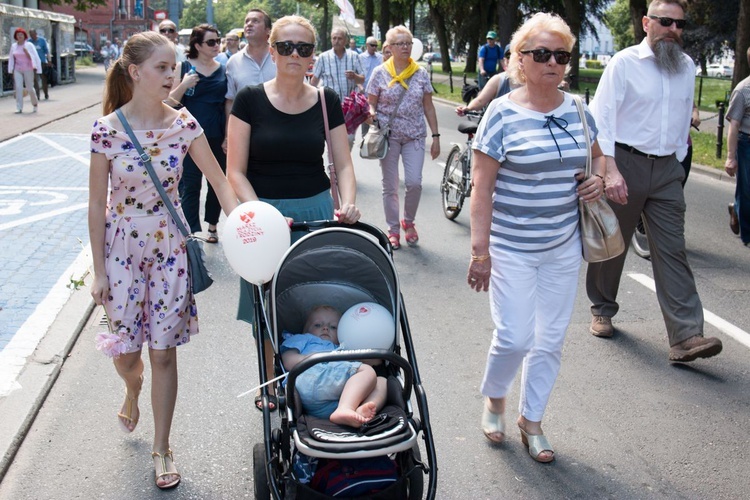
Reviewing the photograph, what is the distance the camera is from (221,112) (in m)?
8.12

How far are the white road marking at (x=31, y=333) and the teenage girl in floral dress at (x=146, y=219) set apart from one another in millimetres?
1428

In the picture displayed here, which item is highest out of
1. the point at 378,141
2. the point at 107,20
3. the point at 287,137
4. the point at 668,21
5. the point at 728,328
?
the point at 107,20

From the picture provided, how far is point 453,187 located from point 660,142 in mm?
4429

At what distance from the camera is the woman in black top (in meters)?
4.23

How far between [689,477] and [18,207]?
8409 mm

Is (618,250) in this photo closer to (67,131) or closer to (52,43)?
(67,131)

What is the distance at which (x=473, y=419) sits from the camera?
4.76 metres

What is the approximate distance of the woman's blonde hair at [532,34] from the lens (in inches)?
157

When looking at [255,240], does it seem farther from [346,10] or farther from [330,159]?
[346,10]

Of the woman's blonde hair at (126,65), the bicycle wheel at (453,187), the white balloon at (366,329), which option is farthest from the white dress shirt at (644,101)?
the bicycle wheel at (453,187)

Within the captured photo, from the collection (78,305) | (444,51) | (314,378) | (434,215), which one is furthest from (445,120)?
(444,51)

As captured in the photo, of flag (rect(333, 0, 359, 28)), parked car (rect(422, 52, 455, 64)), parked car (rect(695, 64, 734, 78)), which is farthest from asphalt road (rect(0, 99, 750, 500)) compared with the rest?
parked car (rect(695, 64, 734, 78))

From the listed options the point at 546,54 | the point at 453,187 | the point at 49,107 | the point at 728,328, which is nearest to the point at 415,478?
the point at 546,54

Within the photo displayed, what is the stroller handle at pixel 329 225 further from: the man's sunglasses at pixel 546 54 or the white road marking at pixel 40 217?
the white road marking at pixel 40 217
